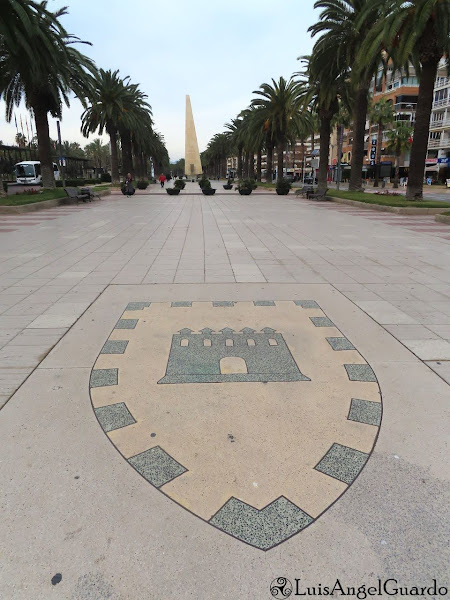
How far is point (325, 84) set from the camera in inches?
1017

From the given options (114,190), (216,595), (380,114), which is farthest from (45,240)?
(380,114)

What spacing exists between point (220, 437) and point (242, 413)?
0.33 meters

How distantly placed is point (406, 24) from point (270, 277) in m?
16.8

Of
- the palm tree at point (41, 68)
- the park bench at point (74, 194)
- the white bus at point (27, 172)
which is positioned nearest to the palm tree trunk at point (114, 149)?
the white bus at point (27, 172)

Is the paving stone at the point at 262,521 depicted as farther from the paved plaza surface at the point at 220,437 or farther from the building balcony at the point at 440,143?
the building balcony at the point at 440,143

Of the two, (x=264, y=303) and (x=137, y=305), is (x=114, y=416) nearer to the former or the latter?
(x=137, y=305)

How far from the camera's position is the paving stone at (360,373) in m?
3.71

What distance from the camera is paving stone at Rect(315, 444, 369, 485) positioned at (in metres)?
2.57

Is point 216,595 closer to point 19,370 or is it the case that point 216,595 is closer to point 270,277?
point 19,370

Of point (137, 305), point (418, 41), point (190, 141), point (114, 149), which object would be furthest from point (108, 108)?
point (190, 141)

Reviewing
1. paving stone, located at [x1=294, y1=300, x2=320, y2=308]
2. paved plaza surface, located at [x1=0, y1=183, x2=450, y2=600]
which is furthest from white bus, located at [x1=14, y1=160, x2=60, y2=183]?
paving stone, located at [x1=294, y1=300, x2=320, y2=308]

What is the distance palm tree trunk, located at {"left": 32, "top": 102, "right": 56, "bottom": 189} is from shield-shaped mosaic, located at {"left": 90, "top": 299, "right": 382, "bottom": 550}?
77.1 feet

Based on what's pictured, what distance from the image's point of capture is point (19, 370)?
153 inches

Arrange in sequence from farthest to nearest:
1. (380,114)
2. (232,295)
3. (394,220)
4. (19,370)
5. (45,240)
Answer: (380,114)
(394,220)
(45,240)
(232,295)
(19,370)
